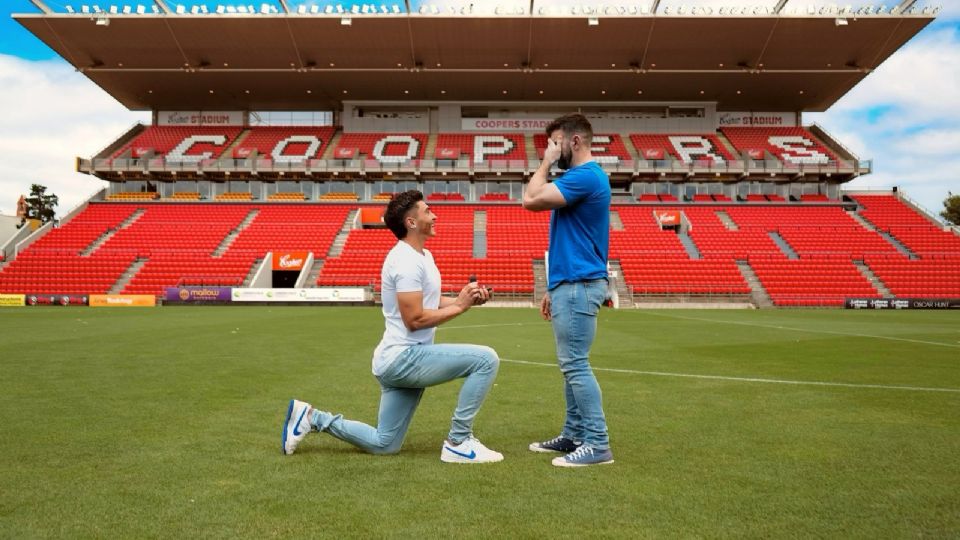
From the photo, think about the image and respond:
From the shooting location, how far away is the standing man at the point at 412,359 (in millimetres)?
3941

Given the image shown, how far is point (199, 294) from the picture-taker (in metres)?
29.7

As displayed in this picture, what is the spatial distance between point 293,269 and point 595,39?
22.3m

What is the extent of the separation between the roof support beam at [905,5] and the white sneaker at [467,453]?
1581 inches

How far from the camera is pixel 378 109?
46875 mm

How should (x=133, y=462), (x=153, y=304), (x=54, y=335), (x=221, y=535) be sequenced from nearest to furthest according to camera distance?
(x=221, y=535), (x=133, y=462), (x=54, y=335), (x=153, y=304)

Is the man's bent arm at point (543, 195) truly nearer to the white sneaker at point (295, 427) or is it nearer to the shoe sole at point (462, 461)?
the shoe sole at point (462, 461)

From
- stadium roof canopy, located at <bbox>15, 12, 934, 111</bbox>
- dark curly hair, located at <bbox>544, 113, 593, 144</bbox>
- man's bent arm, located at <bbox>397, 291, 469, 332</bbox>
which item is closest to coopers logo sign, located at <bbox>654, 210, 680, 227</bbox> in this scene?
stadium roof canopy, located at <bbox>15, 12, 934, 111</bbox>

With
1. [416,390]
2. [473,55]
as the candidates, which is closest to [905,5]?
[473,55]

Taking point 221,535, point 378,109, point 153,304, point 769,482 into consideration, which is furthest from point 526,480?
point 378,109

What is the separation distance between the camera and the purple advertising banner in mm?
29641

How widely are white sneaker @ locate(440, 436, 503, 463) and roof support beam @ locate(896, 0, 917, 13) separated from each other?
40.2m

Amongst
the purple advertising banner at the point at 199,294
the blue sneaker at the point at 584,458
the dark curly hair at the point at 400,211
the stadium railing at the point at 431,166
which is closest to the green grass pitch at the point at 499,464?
the blue sneaker at the point at 584,458

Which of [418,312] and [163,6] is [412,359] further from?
[163,6]

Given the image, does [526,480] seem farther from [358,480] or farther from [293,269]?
[293,269]
